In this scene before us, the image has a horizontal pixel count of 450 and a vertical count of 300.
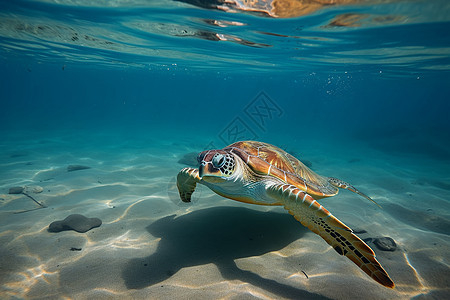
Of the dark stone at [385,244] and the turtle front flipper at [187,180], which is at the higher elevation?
the turtle front flipper at [187,180]

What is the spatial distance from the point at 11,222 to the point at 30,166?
647 centimetres

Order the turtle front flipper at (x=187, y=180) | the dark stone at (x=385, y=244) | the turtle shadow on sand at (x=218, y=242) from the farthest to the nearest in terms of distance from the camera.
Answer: the turtle front flipper at (x=187, y=180), the dark stone at (x=385, y=244), the turtle shadow on sand at (x=218, y=242)

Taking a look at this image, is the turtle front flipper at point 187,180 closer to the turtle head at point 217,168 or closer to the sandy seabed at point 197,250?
the sandy seabed at point 197,250

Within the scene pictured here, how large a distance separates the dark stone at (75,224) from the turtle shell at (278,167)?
284 cm

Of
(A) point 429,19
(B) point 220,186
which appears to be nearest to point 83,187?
(B) point 220,186

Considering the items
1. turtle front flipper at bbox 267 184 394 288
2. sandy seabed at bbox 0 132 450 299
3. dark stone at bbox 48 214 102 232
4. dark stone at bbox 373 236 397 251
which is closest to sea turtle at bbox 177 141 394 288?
turtle front flipper at bbox 267 184 394 288

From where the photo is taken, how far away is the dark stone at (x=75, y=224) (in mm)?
3621

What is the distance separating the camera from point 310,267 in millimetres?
2840

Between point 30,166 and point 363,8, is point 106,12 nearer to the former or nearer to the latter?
point 30,166

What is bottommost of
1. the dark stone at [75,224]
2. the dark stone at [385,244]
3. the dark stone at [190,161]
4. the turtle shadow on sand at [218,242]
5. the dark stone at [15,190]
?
the dark stone at [15,190]

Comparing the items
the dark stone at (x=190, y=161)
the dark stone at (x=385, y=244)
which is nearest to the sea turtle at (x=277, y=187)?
the dark stone at (x=385, y=244)

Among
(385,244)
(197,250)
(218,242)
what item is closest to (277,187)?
(218,242)

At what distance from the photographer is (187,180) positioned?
148 inches

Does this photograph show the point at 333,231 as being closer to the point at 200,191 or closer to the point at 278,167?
the point at 278,167
